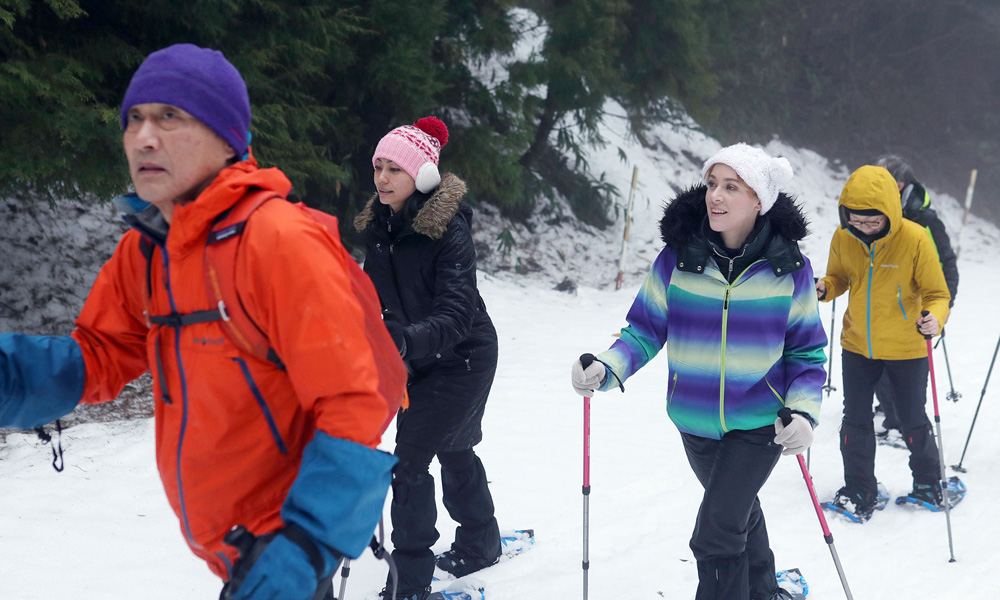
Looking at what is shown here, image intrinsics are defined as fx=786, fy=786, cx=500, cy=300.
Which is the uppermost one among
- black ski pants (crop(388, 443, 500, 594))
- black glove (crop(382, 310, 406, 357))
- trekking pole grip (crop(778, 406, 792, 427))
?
black glove (crop(382, 310, 406, 357))

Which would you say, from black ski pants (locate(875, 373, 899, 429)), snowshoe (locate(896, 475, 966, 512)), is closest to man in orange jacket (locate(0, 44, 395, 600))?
snowshoe (locate(896, 475, 966, 512))

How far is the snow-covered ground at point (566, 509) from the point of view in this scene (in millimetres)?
3885

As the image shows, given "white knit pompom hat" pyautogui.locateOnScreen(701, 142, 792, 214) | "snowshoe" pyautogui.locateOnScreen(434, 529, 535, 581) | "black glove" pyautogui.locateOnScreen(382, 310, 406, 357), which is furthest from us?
"snowshoe" pyautogui.locateOnScreen(434, 529, 535, 581)

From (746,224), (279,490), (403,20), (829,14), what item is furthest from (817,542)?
(829,14)

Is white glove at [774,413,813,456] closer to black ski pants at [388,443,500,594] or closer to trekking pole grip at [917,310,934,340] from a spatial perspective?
black ski pants at [388,443,500,594]

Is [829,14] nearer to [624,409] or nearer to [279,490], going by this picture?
[624,409]

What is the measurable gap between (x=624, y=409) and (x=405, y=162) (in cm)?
405

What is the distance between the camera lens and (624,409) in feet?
22.5

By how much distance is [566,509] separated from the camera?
16.0 ft

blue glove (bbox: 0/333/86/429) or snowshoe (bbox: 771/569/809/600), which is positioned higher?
blue glove (bbox: 0/333/86/429)

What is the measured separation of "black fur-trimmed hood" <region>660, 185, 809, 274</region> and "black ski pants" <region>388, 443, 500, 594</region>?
1398mm

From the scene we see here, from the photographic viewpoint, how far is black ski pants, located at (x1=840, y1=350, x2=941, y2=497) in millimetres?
4891

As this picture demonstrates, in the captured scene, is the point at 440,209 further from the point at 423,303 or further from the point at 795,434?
the point at 795,434

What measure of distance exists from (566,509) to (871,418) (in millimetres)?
2017
